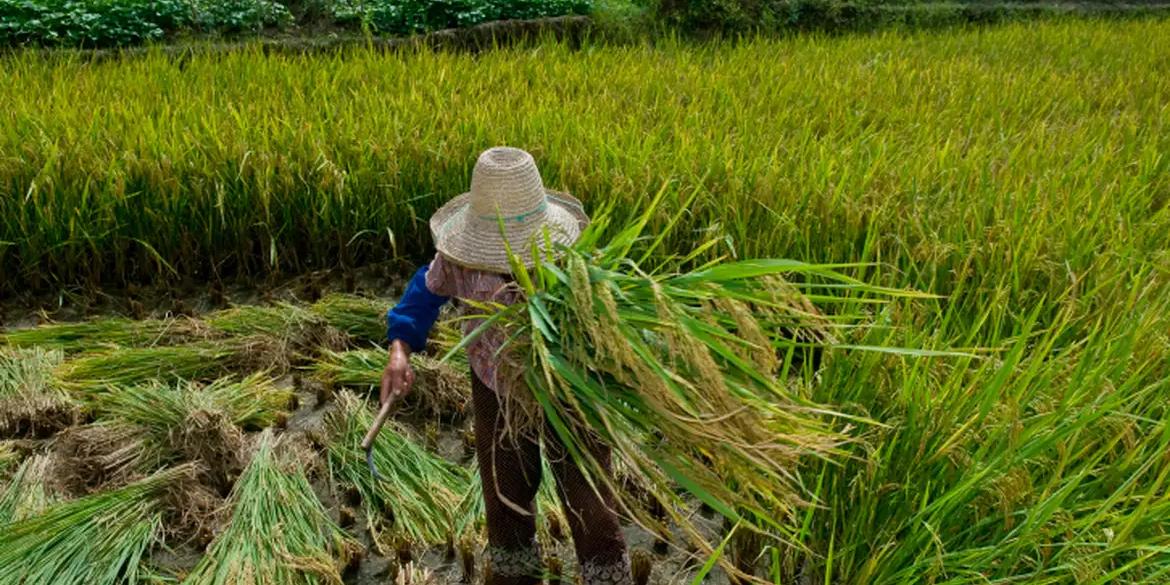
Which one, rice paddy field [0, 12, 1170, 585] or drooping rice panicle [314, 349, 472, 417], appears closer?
rice paddy field [0, 12, 1170, 585]

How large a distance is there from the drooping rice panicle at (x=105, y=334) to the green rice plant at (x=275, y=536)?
672 millimetres

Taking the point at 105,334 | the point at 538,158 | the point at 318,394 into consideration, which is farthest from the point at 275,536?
the point at 538,158

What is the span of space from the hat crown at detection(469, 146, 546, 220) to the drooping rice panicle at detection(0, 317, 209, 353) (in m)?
1.43

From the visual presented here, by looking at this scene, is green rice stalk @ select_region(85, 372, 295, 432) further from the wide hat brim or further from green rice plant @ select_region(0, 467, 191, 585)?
the wide hat brim

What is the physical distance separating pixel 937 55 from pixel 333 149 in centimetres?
350

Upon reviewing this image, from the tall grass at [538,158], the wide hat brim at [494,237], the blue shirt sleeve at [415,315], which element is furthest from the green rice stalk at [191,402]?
the wide hat brim at [494,237]

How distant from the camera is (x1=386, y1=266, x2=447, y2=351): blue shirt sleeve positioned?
1.49 metres

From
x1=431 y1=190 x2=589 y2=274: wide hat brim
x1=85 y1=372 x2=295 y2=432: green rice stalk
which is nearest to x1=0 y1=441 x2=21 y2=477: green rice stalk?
x1=85 y1=372 x2=295 y2=432: green rice stalk

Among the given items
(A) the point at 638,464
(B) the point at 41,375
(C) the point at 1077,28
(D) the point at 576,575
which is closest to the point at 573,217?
(A) the point at 638,464

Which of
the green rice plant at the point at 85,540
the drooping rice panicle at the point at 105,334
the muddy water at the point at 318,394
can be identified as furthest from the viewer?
the drooping rice panicle at the point at 105,334

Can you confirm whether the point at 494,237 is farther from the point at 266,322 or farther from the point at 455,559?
the point at 266,322

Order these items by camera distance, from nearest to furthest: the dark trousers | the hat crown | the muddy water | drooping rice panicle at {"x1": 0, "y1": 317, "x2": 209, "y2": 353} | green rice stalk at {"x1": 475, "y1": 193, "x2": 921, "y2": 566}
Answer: green rice stalk at {"x1": 475, "y1": 193, "x2": 921, "y2": 566} → the hat crown → the dark trousers → the muddy water → drooping rice panicle at {"x1": 0, "y1": 317, "x2": 209, "y2": 353}

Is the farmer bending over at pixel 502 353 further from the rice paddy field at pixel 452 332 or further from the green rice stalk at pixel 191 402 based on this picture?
the green rice stalk at pixel 191 402

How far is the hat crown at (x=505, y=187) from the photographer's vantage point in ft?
4.49
